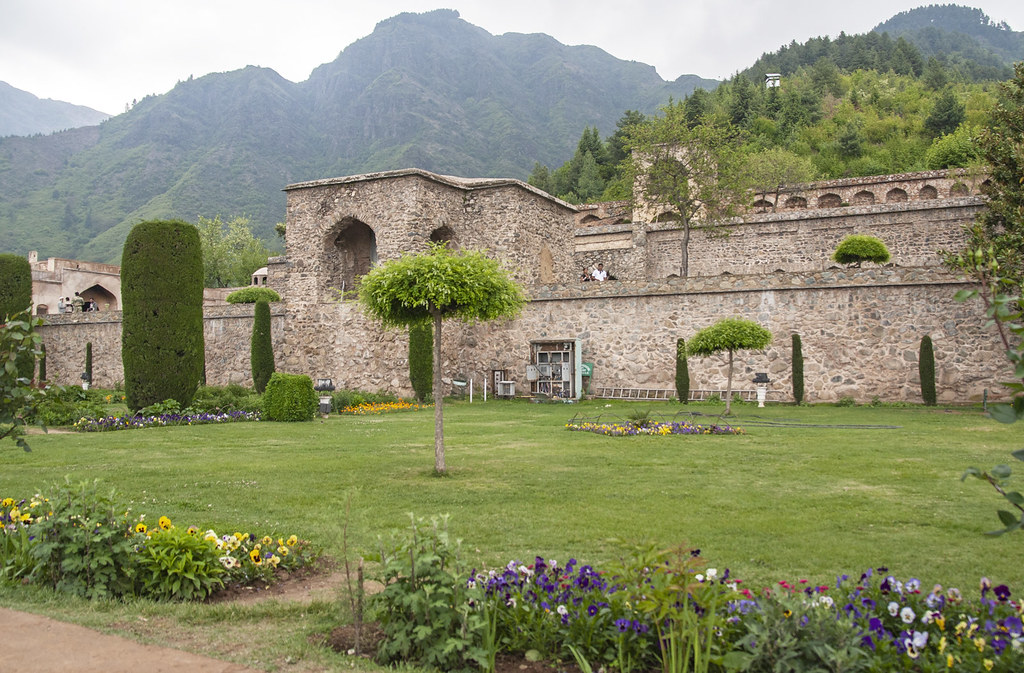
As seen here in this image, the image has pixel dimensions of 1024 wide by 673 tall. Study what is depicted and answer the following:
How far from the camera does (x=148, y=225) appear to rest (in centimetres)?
1739

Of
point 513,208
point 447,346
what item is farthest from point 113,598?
point 513,208

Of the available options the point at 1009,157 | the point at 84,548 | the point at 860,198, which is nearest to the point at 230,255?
the point at 860,198

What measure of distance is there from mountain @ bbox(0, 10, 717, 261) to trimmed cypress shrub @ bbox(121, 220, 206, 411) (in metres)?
55.3

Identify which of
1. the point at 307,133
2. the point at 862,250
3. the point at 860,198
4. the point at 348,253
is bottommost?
the point at 862,250

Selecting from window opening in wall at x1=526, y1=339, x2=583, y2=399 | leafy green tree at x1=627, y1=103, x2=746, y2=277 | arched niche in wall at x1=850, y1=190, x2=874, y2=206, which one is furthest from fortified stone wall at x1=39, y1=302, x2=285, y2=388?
arched niche in wall at x1=850, y1=190, x2=874, y2=206

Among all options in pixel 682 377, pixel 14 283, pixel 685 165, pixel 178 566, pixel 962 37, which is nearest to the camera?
pixel 178 566

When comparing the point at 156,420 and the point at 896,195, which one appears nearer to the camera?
the point at 156,420

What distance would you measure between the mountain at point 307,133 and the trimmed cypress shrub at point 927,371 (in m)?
65.7

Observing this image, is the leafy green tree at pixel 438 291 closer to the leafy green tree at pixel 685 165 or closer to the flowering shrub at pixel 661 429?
the flowering shrub at pixel 661 429

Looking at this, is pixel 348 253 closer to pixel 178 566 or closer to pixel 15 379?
pixel 15 379

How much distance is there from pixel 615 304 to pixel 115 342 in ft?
69.0

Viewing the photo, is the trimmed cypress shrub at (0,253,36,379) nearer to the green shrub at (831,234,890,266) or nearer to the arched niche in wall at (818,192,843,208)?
the green shrub at (831,234,890,266)

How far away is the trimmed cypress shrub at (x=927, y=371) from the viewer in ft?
61.5

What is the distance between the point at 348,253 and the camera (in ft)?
88.0
